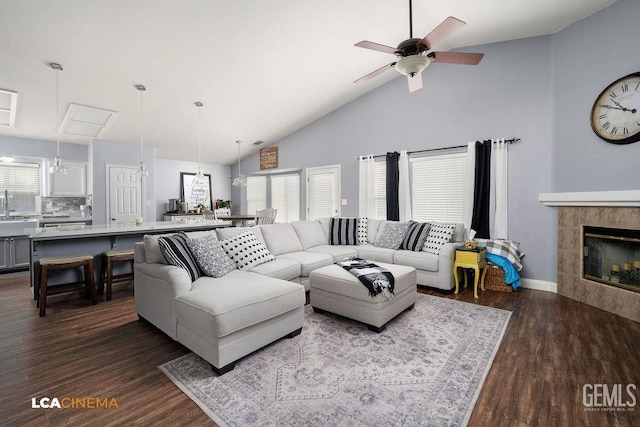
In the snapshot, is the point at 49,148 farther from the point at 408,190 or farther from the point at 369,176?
the point at 408,190

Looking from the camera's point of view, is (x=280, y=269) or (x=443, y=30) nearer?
(x=443, y=30)

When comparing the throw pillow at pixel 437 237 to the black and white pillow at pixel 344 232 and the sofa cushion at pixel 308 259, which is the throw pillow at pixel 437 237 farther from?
the sofa cushion at pixel 308 259

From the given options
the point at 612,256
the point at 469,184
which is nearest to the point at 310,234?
the point at 469,184

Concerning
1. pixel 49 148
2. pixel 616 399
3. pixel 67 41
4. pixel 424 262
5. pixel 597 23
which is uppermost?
pixel 597 23

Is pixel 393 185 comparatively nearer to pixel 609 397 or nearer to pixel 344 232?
pixel 344 232

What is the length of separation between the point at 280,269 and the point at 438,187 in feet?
10.3

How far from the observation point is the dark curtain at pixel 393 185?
5262mm

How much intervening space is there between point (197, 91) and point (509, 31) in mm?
4622

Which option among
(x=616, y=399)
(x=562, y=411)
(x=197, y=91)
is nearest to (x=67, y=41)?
(x=197, y=91)

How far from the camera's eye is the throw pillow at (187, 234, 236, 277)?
9.00 ft

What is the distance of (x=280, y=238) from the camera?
164 inches

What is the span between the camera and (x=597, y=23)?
340 cm

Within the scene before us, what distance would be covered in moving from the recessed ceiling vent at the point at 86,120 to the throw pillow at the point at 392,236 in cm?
491

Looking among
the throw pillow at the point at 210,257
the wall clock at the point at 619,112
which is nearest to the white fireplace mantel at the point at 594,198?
the wall clock at the point at 619,112
